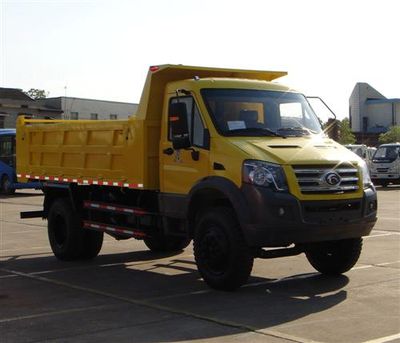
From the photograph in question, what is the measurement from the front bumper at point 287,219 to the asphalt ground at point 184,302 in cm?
73

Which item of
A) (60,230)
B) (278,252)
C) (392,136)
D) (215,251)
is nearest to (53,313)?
(215,251)

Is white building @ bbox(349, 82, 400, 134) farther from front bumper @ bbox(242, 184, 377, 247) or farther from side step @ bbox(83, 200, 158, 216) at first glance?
front bumper @ bbox(242, 184, 377, 247)

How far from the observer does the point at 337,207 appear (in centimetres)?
777

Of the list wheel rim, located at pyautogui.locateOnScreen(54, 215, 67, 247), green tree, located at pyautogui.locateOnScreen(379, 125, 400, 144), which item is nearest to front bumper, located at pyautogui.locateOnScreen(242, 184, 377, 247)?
wheel rim, located at pyautogui.locateOnScreen(54, 215, 67, 247)

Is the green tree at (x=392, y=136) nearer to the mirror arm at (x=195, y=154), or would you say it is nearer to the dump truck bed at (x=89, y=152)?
the dump truck bed at (x=89, y=152)

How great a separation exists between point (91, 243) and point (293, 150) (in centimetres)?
451

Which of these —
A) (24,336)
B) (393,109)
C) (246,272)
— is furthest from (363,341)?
(393,109)

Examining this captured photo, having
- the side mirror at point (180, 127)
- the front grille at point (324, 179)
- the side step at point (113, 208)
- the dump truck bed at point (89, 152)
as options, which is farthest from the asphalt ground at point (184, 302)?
the side mirror at point (180, 127)

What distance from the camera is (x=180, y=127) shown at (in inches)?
331

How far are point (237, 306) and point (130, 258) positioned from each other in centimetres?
416

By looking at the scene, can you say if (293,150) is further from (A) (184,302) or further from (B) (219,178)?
(A) (184,302)

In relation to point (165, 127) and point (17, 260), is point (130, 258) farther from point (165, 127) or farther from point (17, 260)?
point (165, 127)

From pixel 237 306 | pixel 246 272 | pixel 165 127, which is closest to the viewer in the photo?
pixel 237 306

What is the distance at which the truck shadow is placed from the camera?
6.29m
